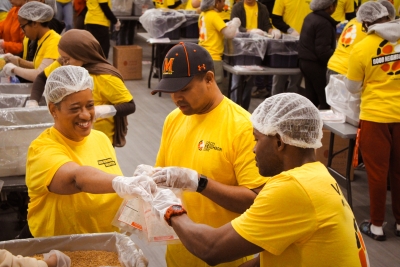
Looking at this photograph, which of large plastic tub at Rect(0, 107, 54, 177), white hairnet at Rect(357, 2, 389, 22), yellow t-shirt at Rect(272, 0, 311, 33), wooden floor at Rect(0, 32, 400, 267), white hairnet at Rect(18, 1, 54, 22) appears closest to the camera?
large plastic tub at Rect(0, 107, 54, 177)

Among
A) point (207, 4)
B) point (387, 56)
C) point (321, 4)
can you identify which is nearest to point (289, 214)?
point (387, 56)

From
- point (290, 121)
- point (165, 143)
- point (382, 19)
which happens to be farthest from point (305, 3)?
point (290, 121)

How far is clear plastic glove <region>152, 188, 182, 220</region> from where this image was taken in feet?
6.77

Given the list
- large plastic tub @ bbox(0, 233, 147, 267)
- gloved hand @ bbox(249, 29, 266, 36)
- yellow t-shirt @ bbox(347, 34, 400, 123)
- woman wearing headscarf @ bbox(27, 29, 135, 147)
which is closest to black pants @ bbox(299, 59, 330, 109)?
gloved hand @ bbox(249, 29, 266, 36)

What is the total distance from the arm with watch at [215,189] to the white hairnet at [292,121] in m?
0.36

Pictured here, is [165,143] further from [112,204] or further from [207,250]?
[207,250]

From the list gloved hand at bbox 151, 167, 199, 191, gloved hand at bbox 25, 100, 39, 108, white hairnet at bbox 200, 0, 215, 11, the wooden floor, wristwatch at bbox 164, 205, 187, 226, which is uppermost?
white hairnet at bbox 200, 0, 215, 11

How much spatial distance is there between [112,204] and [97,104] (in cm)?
137

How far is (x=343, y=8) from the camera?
23.7ft

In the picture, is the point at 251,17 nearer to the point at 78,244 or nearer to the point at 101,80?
the point at 101,80

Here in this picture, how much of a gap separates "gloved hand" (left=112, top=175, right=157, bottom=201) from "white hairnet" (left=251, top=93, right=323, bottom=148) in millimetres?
509

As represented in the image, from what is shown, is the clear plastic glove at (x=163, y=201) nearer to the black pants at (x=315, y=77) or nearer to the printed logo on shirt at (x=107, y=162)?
the printed logo on shirt at (x=107, y=162)

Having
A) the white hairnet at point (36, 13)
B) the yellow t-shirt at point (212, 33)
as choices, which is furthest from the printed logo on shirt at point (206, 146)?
the yellow t-shirt at point (212, 33)

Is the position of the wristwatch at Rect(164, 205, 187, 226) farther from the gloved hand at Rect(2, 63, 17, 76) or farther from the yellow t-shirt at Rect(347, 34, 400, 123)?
the gloved hand at Rect(2, 63, 17, 76)
